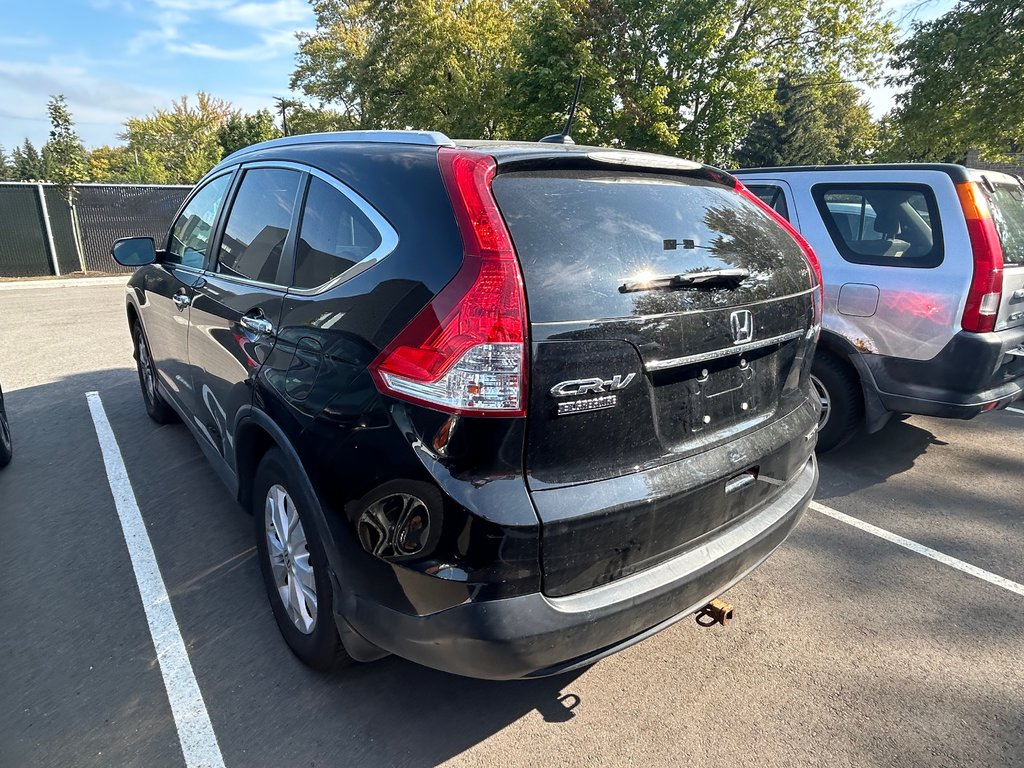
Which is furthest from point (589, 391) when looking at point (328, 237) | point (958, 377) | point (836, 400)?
point (836, 400)

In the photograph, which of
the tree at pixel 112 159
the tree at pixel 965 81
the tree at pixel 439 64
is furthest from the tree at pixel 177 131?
the tree at pixel 965 81

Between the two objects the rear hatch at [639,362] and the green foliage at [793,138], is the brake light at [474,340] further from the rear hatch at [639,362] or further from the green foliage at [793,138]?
the green foliage at [793,138]

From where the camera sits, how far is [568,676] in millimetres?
2467

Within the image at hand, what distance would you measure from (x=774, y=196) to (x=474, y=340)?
4170mm

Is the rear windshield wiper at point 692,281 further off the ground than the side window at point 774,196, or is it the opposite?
the side window at point 774,196

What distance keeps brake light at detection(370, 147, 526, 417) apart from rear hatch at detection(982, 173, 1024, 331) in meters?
3.66

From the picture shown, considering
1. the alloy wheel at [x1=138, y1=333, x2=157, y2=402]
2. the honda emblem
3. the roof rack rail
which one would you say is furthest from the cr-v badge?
the alloy wheel at [x1=138, y1=333, x2=157, y2=402]

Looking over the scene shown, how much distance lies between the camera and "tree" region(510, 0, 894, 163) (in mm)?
17438

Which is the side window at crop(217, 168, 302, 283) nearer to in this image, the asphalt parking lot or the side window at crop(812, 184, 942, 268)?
the asphalt parking lot

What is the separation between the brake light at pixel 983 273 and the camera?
3.76 m

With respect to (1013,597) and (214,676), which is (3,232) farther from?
(1013,597)

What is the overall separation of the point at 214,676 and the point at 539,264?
2037 mm

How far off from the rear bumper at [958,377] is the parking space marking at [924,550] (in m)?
0.95

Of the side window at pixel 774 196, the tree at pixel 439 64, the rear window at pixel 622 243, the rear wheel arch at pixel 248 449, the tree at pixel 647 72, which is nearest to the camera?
the rear window at pixel 622 243
